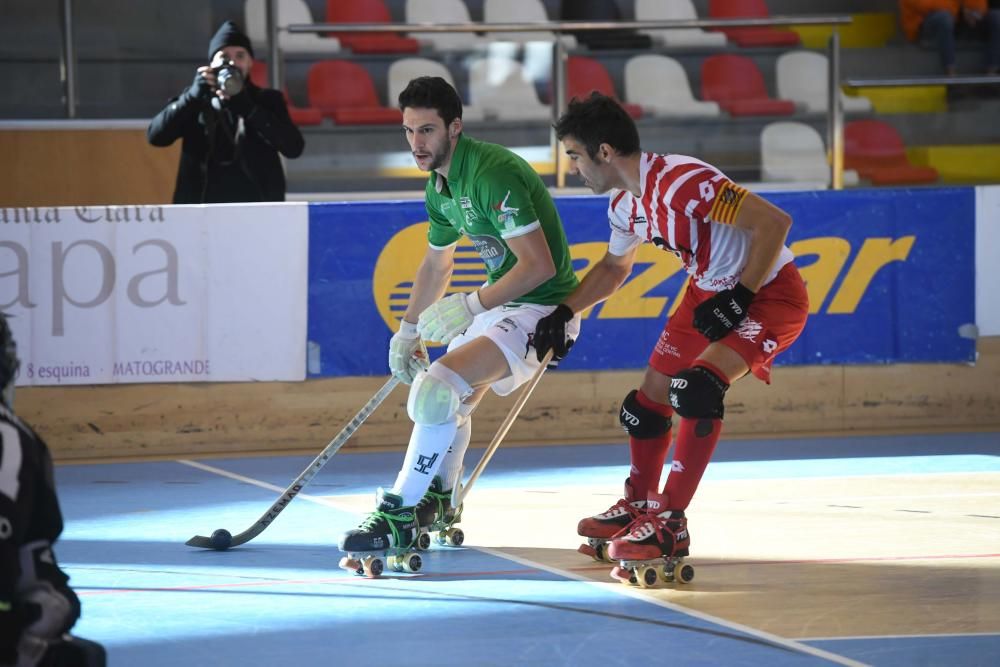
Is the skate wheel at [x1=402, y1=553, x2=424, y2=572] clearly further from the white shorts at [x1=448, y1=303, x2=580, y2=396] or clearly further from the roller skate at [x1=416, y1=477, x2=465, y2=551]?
the white shorts at [x1=448, y1=303, x2=580, y2=396]

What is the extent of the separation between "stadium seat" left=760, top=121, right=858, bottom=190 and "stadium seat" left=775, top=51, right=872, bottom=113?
0.20 metres

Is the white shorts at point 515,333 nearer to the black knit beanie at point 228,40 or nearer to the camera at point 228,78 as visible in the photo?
the camera at point 228,78

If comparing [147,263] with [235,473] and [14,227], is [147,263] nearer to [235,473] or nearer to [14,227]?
[14,227]

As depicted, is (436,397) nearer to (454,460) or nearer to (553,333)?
(553,333)

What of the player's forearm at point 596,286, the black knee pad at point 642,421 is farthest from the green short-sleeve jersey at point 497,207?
the black knee pad at point 642,421

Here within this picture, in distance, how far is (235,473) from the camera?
873cm

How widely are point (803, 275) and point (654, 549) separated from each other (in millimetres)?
4646

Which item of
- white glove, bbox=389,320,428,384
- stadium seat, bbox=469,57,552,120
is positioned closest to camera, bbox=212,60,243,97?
stadium seat, bbox=469,57,552,120

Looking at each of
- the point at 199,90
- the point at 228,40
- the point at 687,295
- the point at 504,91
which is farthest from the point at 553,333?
the point at 504,91

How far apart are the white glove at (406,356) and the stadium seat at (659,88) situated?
5987 millimetres

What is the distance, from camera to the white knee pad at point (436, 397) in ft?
19.3

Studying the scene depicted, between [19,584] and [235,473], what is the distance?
5.83 meters

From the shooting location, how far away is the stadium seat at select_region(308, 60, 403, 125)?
11492mm

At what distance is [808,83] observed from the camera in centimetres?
1180
